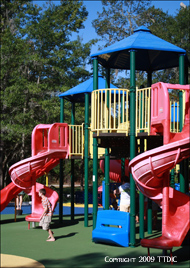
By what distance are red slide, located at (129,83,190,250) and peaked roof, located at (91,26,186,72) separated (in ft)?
7.38

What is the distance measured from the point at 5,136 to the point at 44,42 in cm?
777

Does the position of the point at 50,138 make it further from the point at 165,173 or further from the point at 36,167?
the point at 165,173

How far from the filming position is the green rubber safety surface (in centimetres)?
960

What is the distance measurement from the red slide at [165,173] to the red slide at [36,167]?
5.79m

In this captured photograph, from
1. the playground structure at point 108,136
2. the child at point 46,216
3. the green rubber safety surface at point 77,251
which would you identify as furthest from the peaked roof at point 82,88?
the child at point 46,216

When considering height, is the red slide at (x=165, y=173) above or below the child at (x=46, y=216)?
above

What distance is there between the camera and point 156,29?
117 feet

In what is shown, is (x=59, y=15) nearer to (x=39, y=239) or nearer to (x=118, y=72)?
(x=118, y=72)

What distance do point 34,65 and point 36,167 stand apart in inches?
569

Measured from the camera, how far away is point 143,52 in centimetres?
1451

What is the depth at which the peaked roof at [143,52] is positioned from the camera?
12.3 metres

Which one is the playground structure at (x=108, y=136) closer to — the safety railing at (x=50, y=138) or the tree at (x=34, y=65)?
the safety railing at (x=50, y=138)

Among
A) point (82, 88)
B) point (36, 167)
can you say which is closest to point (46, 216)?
point (36, 167)

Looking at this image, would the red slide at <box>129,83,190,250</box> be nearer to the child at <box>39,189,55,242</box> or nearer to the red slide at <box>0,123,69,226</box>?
the child at <box>39,189,55,242</box>
